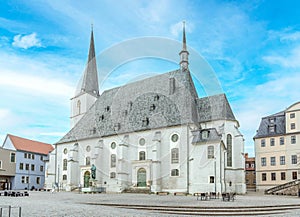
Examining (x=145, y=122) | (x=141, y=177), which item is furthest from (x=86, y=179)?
(x=145, y=122)

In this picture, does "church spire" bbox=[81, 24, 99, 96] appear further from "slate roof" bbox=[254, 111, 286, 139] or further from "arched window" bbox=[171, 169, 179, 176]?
"slate roof" bbox=[254, 111, 286, 139]

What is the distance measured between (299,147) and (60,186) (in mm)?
36214

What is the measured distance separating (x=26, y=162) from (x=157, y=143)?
104 ft

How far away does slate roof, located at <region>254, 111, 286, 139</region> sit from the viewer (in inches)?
1860

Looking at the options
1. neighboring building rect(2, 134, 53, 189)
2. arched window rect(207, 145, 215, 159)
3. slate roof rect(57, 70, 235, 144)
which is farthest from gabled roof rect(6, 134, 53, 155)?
arched window rect(207, 145, 215, 159)

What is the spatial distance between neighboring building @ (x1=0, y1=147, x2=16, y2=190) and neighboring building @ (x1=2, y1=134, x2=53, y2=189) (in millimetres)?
476

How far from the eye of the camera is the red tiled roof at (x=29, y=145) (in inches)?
2306

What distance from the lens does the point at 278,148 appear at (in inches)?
1836

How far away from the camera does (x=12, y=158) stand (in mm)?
56250

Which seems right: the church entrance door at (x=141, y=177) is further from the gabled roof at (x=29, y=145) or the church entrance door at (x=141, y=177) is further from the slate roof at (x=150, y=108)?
the gabled roof at (x=29, y=145)

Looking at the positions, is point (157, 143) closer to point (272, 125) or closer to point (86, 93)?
point (272, 125)

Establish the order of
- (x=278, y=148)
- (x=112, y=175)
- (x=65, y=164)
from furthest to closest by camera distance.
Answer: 1. (x=65, y=164)
2. (x=278, y=148)
3. (x=112, y=175)

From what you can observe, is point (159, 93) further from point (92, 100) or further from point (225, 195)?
point (225, 195)

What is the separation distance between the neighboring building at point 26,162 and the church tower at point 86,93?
10.7 metres
